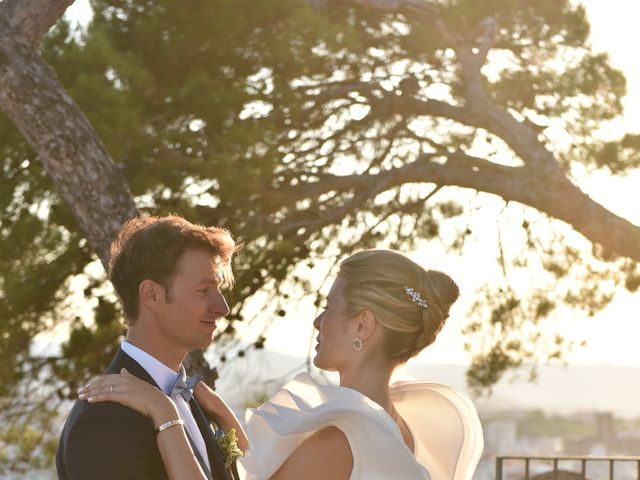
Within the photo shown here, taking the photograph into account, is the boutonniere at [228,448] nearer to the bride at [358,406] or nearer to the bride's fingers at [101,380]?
the bride at [358,406]

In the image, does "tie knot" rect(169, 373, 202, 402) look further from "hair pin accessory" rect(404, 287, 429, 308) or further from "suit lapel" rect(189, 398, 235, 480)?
"hair pin accessory" rect(404, 287, 429, 308)

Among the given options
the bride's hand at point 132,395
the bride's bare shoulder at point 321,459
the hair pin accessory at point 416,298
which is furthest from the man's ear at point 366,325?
the bride's hand at point 132,395

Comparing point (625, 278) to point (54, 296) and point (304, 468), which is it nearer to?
point (54, 296)

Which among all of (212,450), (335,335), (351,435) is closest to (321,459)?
(351,435)

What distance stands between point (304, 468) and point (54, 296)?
5954mm

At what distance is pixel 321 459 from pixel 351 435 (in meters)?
0.10

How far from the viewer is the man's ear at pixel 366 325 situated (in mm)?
3158

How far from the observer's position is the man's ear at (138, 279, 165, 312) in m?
2.83

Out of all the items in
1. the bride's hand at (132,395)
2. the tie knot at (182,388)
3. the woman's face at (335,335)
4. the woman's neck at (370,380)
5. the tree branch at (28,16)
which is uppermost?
the tree branch at (28,16)

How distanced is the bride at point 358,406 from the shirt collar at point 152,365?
14cm

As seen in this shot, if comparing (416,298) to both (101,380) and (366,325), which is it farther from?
(101,380)

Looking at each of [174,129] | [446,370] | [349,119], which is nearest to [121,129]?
[174,129]

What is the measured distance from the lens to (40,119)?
20.5 ft

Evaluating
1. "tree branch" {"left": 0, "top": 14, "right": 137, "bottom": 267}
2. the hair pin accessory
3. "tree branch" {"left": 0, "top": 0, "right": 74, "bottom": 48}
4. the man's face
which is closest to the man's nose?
the man's face
